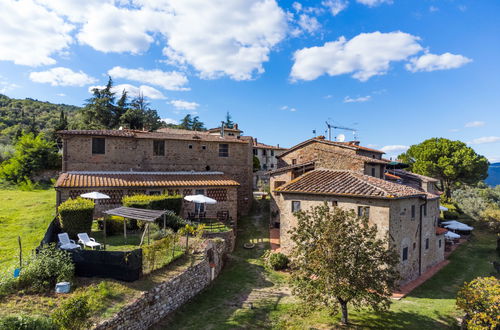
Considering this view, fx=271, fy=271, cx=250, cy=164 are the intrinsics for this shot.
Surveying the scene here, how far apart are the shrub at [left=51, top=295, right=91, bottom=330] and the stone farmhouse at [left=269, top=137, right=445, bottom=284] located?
12560 millimetres

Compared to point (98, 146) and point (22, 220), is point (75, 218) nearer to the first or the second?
point (22, 220)

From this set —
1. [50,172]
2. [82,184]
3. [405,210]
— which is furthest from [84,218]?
[50,172]

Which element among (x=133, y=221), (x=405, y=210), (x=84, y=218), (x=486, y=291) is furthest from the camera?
(x=133, y=221)

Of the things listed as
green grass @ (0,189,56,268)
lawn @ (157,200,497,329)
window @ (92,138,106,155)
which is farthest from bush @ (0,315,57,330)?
window @ (92,138,106,155)

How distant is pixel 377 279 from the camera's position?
10.9 meters

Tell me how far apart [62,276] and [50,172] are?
94.3 ft

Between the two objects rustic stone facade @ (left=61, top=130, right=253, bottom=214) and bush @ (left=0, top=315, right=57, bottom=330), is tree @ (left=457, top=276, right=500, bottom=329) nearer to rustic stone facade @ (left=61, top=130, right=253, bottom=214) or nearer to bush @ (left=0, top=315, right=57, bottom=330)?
bush @ (left=0, top=315, right=57, bottom=330)

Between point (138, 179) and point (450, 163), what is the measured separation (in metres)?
40.8

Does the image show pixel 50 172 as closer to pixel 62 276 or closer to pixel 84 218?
pixel 84 218

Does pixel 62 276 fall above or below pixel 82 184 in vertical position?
below

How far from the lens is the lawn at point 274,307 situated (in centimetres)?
1169

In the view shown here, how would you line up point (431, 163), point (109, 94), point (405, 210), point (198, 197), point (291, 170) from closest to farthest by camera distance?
point (405, 210) < point (198, 197) < point (291, 170) < point (431, 163) < point (109, 94)

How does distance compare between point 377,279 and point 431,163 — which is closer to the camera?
point 377,279

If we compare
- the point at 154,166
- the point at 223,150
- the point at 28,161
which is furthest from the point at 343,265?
the point at 28,161
